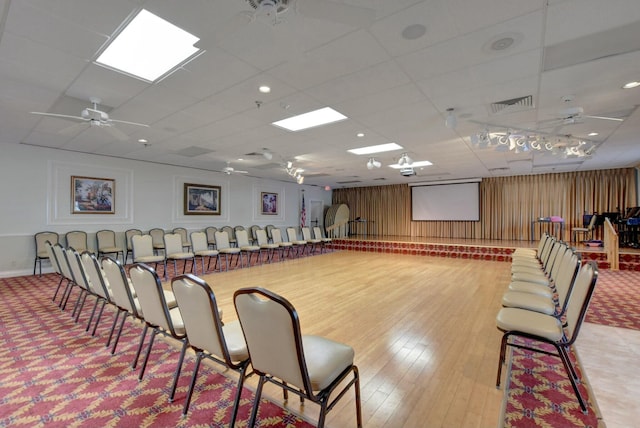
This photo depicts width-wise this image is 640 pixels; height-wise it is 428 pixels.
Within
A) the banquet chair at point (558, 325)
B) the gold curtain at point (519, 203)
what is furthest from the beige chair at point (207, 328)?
the gold curtain at point (519, 203)

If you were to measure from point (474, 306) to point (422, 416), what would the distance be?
2771 mm

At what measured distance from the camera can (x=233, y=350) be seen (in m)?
1.75

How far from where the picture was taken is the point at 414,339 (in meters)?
3.04

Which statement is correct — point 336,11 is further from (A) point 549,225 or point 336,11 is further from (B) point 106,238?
(A) point 549,225


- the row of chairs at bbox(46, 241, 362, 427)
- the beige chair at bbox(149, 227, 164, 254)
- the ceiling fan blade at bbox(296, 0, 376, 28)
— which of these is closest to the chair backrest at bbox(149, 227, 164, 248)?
the beige chair at bbox(149, 227, 164, 254)

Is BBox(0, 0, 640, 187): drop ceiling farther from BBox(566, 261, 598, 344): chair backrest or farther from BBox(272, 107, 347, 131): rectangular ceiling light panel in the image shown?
BBox(566, 261, 598, 344): chair backrest

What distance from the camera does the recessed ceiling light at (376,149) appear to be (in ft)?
20.7

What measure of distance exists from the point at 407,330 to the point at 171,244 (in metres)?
5.36

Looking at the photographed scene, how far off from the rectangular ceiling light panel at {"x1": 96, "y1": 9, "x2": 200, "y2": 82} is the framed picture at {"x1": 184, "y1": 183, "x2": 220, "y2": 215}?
641cm

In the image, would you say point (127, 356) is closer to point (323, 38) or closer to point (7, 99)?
point (323, 38)

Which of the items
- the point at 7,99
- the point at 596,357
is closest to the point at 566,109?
the point at 596,357

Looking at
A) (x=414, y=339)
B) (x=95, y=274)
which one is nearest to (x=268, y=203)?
(x=95, y=274)

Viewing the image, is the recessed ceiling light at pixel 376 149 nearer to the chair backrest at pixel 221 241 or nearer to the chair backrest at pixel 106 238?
the chair backrest at pixel 221 241

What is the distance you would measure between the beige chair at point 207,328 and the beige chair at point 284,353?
0.56 ft
